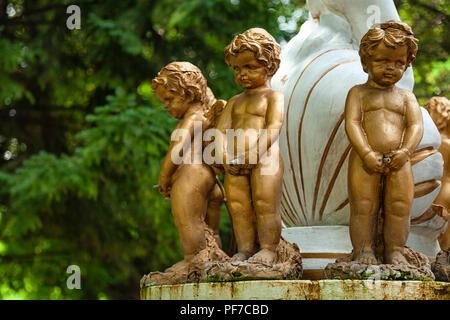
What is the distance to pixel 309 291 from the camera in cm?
351

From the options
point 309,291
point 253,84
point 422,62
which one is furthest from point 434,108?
point 422,62

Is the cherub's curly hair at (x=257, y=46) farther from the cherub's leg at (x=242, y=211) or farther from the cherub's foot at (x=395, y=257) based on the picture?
the cherub's foot at (x=395, y=257)

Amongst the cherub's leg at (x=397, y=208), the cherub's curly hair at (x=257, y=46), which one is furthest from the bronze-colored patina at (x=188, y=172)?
the cherub's leg at (x=397, y=208)

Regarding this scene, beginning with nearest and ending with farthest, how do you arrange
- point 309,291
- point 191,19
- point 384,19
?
point 309,291 → point 384,19 → point 191,19

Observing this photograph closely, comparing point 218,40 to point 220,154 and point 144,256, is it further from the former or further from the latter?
point 220,154

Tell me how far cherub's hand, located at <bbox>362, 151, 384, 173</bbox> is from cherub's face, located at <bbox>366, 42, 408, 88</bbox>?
15.4 inches

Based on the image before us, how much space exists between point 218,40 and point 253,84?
5825 millimetres

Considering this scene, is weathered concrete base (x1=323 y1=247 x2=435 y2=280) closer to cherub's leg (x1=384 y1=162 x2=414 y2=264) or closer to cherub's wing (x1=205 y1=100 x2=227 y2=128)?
cherub's leg (x1=384 y1=162 x2=414 y2=264)

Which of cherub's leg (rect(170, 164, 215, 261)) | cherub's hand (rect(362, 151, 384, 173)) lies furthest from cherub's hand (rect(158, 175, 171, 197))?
cherub's hand (rect(362, 151, 384, 173))

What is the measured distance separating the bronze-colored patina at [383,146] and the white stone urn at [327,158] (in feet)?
1.83

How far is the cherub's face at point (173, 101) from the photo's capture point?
442cm

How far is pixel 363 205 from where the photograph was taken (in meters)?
3.93

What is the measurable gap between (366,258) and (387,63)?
0.99m

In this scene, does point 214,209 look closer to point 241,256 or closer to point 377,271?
point 241,256
